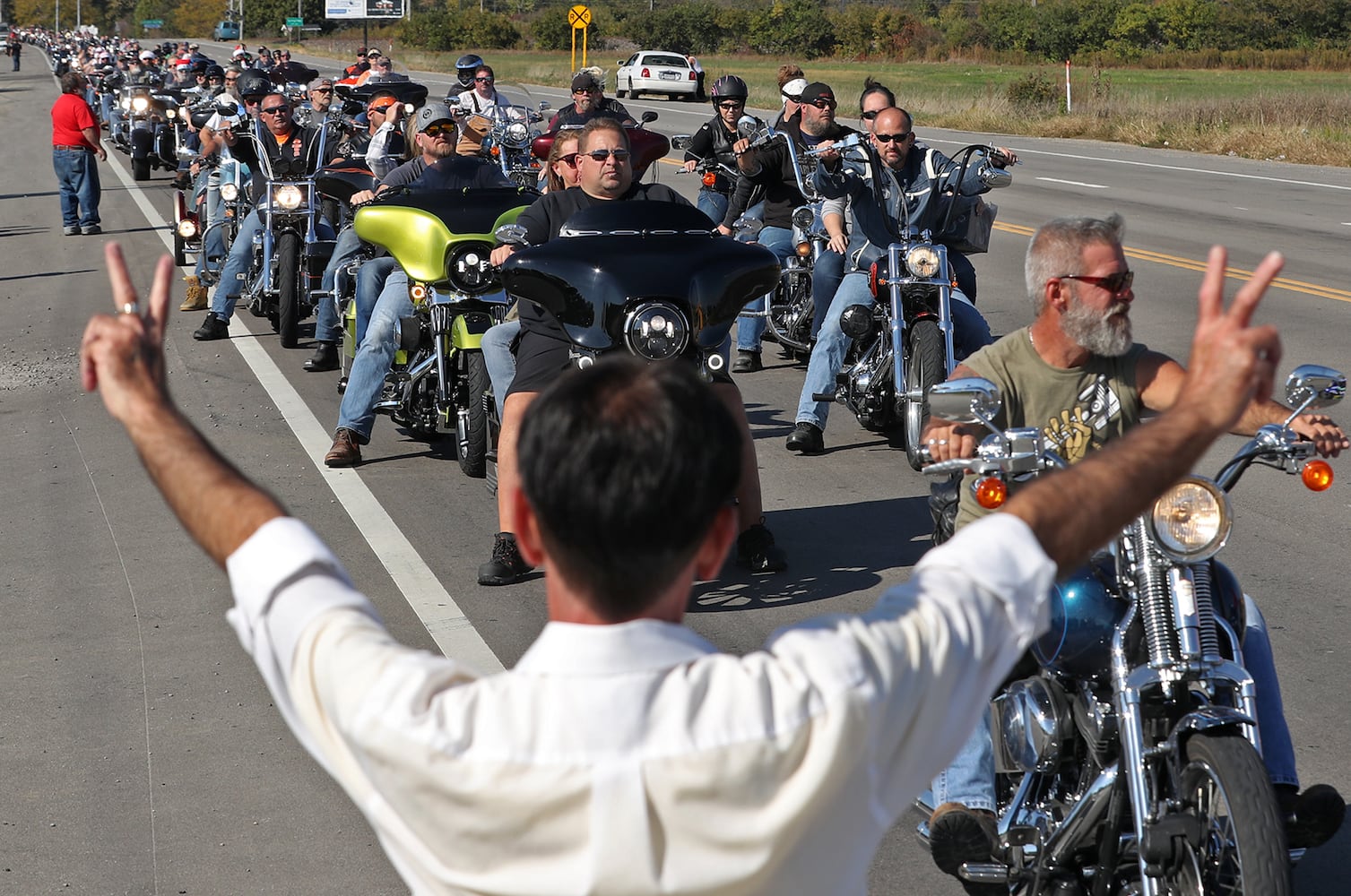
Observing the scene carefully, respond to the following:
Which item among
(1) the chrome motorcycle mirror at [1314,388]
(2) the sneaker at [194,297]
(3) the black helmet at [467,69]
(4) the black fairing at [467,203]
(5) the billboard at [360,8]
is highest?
(5) the billboard at [360,8]

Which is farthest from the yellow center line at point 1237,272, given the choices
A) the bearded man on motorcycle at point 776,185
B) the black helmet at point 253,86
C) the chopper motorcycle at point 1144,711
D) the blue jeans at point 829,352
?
the chopper motorcycle at point 1144,711

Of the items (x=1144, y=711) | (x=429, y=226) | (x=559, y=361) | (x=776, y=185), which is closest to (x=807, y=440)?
(x=429, y=226)

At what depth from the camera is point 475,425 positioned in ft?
28.0

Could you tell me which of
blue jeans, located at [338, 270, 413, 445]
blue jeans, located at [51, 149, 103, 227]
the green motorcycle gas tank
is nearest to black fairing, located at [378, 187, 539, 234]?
the green motorcycle gas tank

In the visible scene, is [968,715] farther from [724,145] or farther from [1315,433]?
[724,145]

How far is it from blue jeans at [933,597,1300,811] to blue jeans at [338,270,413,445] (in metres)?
5.55

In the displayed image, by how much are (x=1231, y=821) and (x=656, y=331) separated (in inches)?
138

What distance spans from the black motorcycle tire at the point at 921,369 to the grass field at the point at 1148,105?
21.5 meters

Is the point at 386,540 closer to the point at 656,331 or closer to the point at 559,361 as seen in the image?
the point at 559,361

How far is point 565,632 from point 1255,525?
650cm

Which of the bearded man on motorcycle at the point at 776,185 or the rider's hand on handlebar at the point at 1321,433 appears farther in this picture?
the bearded man on motorcycle at the point at 776,185

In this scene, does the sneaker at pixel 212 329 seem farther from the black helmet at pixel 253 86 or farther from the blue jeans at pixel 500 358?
the blue jeans at pixel 500 358

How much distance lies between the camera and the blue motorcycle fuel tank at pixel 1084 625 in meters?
3.73

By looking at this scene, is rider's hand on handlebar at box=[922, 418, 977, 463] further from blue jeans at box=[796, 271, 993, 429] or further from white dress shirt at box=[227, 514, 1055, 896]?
blue jeans at box=[796, 271, 993, 429]
